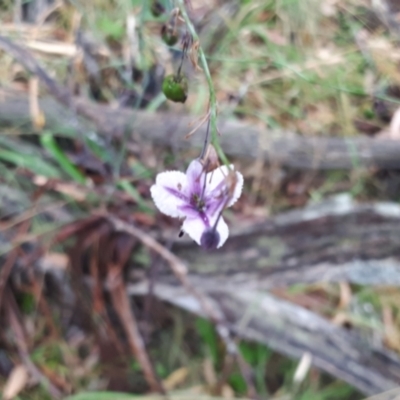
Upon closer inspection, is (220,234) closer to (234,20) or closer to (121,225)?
(121,225)

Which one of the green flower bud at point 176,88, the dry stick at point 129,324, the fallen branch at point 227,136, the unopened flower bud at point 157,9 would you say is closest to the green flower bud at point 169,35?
the green flower bud at point 176,88

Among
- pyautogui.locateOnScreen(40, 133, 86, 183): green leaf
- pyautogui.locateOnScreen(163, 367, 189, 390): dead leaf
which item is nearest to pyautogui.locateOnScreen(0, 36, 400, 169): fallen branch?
pyautogui.locateOnScreen(40, 133, 86, 183): green leaf

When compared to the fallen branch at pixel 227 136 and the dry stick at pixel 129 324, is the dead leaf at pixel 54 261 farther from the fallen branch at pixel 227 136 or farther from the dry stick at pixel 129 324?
the fallen branch at pixel 227 136

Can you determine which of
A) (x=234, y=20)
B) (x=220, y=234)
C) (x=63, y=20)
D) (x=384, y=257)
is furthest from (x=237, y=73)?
(x=220, y=234)

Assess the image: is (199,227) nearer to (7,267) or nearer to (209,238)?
(209,238)

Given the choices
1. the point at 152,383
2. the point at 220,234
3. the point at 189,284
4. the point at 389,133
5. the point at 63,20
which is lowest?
the point at 152,383

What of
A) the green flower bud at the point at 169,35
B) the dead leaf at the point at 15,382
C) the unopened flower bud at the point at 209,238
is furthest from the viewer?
the dead leaf at the point at 15,382
